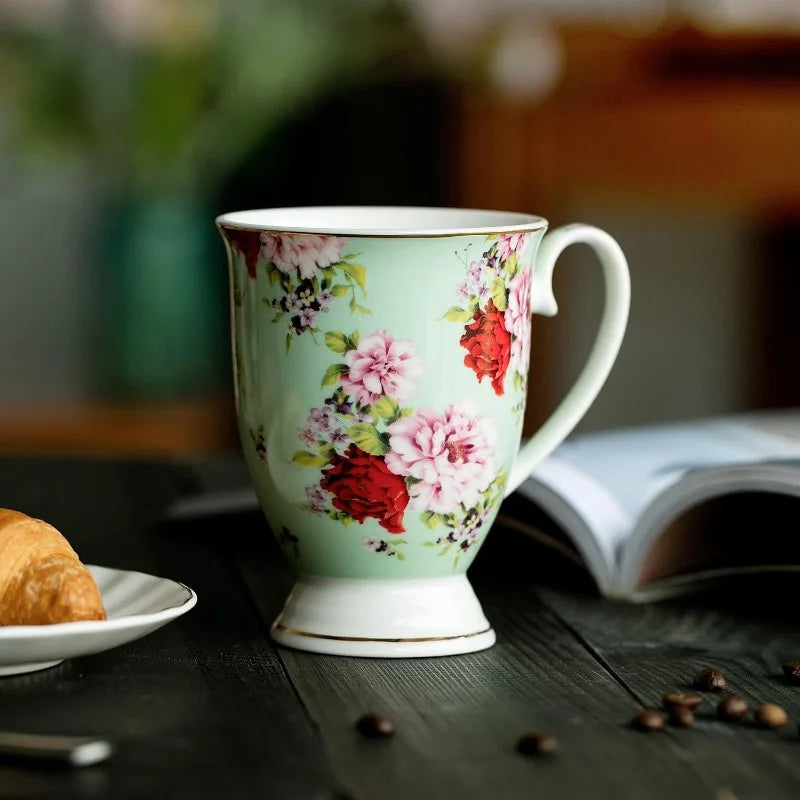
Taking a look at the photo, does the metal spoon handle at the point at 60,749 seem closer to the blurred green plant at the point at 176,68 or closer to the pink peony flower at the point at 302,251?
the pink peony flower at the point at 302,251

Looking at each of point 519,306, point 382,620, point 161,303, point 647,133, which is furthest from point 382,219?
point 161,303


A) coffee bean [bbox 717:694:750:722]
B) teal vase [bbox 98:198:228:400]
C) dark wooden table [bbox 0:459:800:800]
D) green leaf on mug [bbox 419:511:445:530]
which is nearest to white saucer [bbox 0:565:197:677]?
dark wooden table [bbox 0:459:800:800]

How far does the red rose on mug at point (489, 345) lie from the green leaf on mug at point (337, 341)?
5 cm

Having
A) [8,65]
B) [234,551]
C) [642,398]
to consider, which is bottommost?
[642,398]

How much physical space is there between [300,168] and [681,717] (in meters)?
2.01

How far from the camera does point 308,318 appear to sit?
0.65 meters

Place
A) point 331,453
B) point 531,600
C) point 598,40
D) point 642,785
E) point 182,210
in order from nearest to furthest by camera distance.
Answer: point 642,785 → point 331,453 → point 531,600 → point 598,40 → point 182,210

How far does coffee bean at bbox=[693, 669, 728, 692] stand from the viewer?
0.63 m

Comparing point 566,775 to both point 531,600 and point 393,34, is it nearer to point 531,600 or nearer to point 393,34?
point 531,600

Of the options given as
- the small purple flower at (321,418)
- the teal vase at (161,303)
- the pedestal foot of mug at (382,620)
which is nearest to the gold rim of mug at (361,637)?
the pedestal foot of mug at (382,620)

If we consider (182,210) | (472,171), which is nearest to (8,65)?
(182,210)

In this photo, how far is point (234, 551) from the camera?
88cm

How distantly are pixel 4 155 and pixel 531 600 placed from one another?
193 centimetres

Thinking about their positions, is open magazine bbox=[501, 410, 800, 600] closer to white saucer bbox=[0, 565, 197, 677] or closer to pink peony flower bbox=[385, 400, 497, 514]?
pink peony flower bbox=[385, 400, 497, 514]
